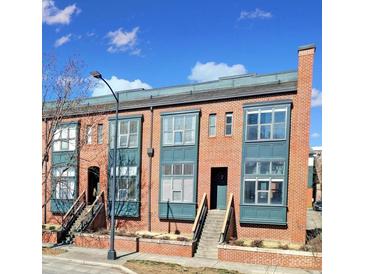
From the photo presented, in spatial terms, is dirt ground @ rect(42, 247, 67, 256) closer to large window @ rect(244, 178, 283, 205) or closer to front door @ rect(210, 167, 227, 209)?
front door @ rect(210, 167, 227, 209)

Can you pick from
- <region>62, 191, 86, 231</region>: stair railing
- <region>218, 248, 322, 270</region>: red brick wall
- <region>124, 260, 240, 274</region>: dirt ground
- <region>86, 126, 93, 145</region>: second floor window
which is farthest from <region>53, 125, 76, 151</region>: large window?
<region>218, 248, 322, 270</region>: red brick wall

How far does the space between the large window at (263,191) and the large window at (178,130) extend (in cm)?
280

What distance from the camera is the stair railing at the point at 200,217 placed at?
35.0 ft

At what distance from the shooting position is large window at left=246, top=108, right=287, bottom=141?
10945mm

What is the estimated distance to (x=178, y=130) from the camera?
12.8m

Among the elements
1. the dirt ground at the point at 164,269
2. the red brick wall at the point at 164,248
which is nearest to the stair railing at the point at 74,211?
the red brick wall at the point at 164,248

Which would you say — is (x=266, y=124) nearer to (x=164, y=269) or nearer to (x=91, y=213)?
(x=164, y=269)

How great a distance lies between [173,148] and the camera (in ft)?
41.9

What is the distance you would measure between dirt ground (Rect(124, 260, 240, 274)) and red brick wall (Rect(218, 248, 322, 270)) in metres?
1.00

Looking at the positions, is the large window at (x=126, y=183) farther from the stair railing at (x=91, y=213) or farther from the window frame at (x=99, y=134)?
the window frame at (x=99, y=134)

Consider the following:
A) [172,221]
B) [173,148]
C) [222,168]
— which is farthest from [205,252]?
[173,148]
